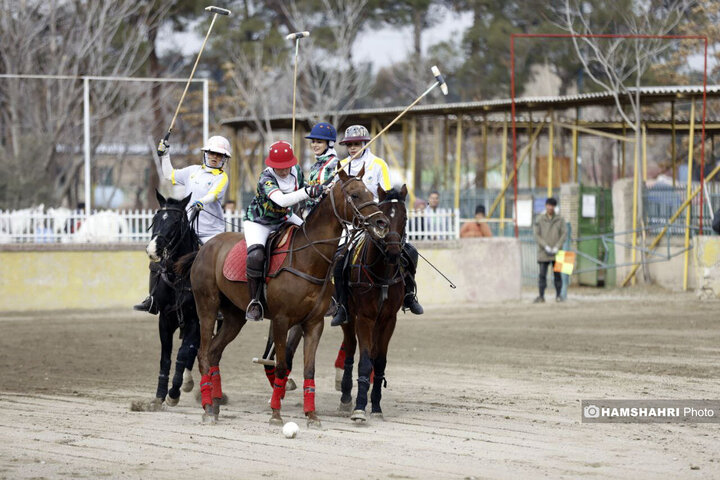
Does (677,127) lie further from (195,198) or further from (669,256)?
(195,198)

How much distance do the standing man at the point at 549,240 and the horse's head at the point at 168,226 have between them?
44.2ft

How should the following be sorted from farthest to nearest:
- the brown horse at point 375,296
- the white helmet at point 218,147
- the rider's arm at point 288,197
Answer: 1. the white helmet at point 218,147
2. the brown horse at point 375,296
3. the rider's arm at point 288,197

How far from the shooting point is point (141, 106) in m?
43.6

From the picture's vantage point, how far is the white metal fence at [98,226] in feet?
78.7

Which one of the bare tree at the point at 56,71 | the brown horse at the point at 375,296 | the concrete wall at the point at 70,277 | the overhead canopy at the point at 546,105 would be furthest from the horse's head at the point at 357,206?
the bare tree at the point at 56,71

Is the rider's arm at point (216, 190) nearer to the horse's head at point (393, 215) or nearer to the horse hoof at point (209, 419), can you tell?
the horse's head at point (393, 215)

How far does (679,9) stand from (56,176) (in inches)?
809

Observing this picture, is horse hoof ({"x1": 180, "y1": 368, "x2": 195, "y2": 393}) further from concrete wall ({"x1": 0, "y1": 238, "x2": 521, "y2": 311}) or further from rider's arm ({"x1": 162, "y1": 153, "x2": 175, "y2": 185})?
concrete wall ({"x1": 0, "y1": 238, "x2": 521, "y2": 311})

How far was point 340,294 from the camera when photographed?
1109cm

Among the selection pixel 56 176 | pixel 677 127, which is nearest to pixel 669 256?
pixel 677 127

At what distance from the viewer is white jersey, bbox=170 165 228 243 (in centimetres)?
1210

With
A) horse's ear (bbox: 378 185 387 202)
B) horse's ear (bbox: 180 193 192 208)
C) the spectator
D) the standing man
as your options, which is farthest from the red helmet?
the spectator

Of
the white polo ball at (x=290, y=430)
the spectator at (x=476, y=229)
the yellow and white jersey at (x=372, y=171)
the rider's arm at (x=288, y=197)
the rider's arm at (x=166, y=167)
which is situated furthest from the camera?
Result: the spectator at (x=476, y=229)

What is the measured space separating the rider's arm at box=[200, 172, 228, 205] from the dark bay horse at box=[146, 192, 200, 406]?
0.20 metres
